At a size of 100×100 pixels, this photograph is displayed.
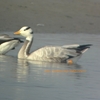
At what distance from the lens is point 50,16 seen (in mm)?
24047

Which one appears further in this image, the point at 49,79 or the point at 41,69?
the point at 41,69

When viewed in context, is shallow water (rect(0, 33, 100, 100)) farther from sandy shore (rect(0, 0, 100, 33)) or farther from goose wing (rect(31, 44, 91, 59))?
sandy shore (rect(0, 0, 100, 33))

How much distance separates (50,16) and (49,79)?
11.9 meters

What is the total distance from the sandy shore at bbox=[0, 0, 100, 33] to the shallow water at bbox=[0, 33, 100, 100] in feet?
19.1

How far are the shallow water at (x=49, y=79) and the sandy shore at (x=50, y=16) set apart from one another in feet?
19.1

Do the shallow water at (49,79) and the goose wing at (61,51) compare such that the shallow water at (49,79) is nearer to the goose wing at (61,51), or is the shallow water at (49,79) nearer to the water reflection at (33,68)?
the water reflection at (33,68)

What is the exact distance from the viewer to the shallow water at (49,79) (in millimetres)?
10727

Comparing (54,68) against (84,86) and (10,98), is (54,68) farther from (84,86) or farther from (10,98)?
(10,98)

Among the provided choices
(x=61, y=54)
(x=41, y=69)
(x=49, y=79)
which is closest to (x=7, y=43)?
(x=61, y=54)

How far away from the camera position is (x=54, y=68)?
45.4ft

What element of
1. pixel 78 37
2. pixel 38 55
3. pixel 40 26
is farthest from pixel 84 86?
pixel 40 26

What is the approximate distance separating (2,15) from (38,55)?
8.56 metres

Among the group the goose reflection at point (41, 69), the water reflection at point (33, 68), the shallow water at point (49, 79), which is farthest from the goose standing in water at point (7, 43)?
the goose reflection at point (41, 69)

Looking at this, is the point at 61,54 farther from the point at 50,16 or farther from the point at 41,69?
the point at 50,16
